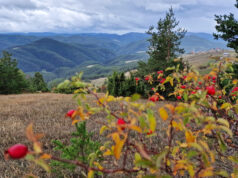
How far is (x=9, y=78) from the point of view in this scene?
21.8 metres

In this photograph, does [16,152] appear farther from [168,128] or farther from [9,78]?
[9,78]

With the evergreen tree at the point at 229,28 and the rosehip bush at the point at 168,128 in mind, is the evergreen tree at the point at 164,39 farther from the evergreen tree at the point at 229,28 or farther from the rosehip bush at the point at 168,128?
the rosehip bush at the point at 168,128

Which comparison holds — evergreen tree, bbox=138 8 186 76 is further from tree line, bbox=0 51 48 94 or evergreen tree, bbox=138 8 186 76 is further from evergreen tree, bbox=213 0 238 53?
tree line, bbox=0 51 48 94

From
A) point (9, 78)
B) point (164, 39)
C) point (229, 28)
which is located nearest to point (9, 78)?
point (9, 78)

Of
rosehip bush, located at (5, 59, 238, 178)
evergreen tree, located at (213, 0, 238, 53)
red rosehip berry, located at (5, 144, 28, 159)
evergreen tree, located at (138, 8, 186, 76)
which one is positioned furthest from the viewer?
evergreen tree, located at (138, 8, 186, 76)

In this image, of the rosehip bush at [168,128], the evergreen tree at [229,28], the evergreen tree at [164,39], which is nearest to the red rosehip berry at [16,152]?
the rosehip bush at [168,128]

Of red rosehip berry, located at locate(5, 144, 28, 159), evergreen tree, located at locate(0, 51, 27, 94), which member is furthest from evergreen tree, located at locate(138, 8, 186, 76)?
red rosehip berry, located at locate(5, 144, 28, 159)

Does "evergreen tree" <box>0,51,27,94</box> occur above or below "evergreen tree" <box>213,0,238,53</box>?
below

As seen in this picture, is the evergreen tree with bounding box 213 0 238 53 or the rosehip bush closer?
the rosehip bush

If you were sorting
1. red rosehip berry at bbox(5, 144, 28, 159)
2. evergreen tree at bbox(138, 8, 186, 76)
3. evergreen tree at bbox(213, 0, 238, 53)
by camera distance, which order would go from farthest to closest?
evergreen tree at bbox(138, 8, 186, 76) → evergreen tree at bbox(213, 0, 238, 53) → red rosehip berry at bbox(5, 144, 28, 159)

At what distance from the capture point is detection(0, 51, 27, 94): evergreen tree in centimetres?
2088

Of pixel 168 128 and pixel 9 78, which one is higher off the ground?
pixel 9 78

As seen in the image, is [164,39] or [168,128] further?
[164,39]

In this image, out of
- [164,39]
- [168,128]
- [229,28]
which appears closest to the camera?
[168,128]
